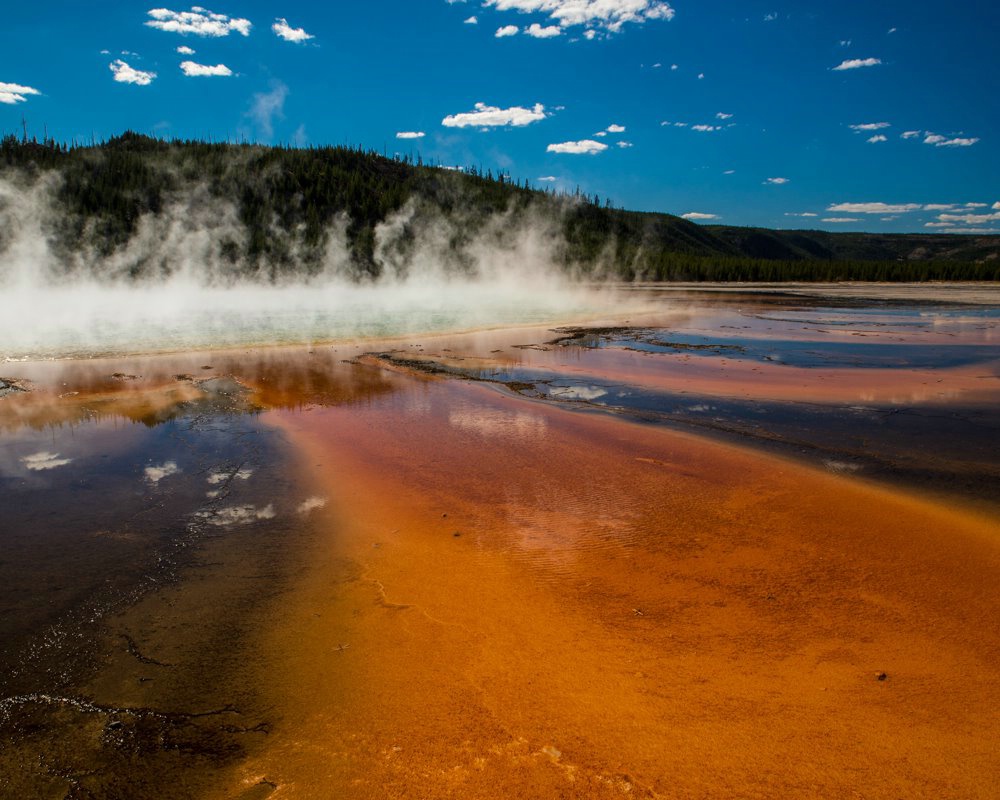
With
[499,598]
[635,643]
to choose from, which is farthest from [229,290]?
[635,643]

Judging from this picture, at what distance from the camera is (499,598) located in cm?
379

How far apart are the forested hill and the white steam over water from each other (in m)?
0.48

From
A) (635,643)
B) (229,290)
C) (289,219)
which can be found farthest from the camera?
(289,219)

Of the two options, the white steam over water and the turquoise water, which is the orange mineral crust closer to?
the turquoise water

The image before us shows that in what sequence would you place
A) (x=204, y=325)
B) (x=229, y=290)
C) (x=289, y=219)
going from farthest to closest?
(x=289, y=219) < (x=229, y=290) < (x=204, y=325)

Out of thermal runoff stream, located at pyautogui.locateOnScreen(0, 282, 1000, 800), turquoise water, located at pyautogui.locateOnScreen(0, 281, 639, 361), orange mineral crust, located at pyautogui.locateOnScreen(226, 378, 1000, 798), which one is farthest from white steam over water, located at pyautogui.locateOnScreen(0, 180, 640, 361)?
orange mineral crust, located at pyautogui.locateOnScreen(226, 378, 1000, 798)

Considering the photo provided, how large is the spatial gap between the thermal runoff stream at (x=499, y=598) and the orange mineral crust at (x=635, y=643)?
17mm

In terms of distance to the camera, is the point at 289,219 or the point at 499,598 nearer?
the point at 499,598

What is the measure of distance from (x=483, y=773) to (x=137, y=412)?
24.8 ft

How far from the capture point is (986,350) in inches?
561

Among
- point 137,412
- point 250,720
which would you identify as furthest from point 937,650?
point 137,412

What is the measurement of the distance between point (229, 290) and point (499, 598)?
52.1 m

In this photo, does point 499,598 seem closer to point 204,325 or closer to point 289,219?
point 204,325

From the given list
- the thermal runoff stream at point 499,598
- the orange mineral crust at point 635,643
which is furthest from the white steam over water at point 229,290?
the orange mineral crust at point 635,643
